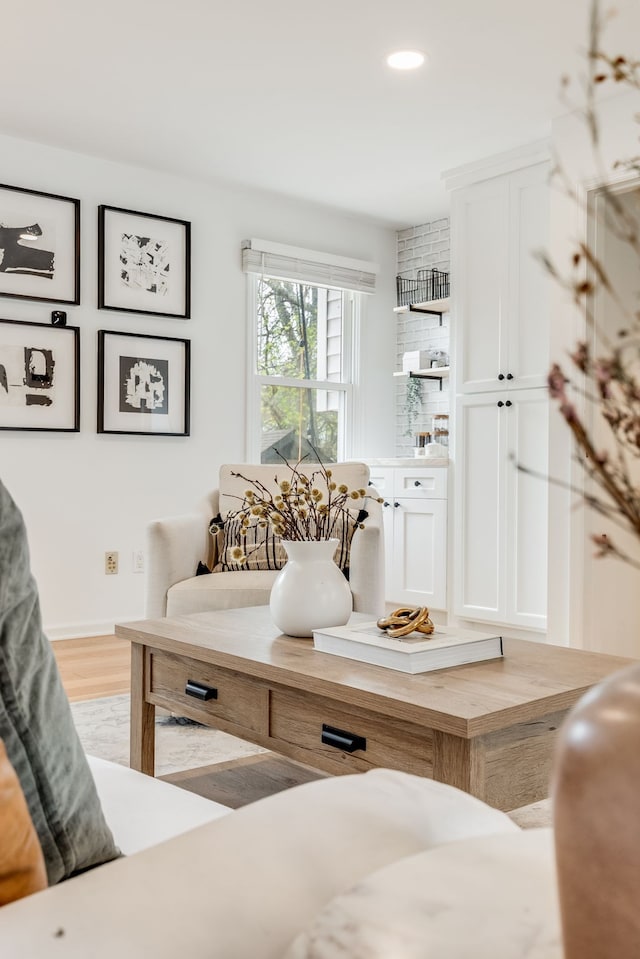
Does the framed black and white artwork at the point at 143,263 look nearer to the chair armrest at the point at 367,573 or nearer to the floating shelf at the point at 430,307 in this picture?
the floating shelf at the point at 430,307

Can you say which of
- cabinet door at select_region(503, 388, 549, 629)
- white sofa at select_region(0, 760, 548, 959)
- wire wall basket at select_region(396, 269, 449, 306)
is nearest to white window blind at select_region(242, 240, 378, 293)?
wire wall basket at select_region(396, 269, 449, 306)

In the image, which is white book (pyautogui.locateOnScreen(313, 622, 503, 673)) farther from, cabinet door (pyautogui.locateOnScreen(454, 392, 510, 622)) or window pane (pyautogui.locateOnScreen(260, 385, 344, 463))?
window pane (pyautogui.locateOnScreen(260, 385, 344, 463))

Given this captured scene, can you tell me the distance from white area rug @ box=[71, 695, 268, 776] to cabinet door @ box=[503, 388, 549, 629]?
1934 mm

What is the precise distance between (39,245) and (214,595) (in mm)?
2187

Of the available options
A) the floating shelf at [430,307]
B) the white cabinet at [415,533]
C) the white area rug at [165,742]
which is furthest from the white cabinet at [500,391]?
the white area rug at [165,742]

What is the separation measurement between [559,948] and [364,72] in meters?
3.52

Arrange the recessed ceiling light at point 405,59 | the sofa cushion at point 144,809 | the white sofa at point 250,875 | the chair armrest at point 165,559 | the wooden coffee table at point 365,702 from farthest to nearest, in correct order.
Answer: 1. the recessed ceiling light at point 405,59
2. the chair armrest at point 165,559
3. the wooden coffee table at point 365,702
4. the sofa cushion at point 144,809
5. the white sofa at point 250,875

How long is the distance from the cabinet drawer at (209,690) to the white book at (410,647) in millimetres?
187

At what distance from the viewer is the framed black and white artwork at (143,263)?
Answer: 4.45 m

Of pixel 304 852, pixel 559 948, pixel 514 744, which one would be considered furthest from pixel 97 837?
pixel 514 744

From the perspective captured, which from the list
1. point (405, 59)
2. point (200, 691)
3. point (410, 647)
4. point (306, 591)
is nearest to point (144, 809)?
point (410, 647)

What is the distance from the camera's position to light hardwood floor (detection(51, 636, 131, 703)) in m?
3.25

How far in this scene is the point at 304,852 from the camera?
586 mm

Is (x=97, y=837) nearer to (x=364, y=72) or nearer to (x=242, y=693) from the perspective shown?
(x=242, y=693)
